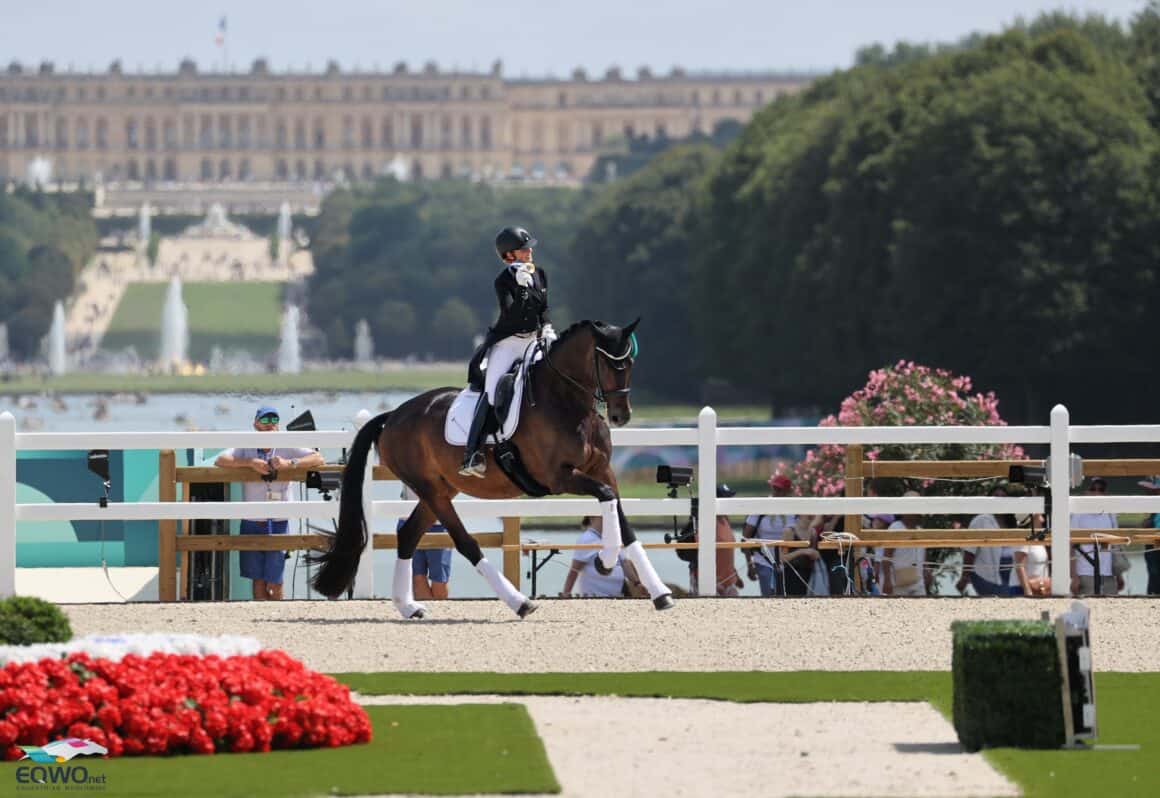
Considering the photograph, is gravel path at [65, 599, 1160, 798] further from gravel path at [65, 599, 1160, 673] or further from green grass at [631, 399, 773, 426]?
green grass at [631, 399, 773, 426]

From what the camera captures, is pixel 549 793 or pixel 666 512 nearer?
pixel 549 793

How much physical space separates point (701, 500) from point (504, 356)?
7.84ft

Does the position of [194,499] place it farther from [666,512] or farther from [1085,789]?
[1085,789]

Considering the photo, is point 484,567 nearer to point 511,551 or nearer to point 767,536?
point 511,551

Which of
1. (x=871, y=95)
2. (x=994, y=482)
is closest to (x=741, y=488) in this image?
(x=871, y=95)

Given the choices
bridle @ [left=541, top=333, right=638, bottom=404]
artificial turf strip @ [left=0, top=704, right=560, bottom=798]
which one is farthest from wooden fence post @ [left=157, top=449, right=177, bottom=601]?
artificial turf strip @ [left=0, top=704, right=560, bottom=798]

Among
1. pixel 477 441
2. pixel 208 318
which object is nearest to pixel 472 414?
pixel 477 441

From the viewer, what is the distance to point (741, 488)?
2227 inches

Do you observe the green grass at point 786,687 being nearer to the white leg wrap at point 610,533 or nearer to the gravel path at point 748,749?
the gravel path at point 748,749

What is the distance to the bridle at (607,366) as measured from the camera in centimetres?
1532

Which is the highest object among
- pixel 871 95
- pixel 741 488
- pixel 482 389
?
pixel 871 95

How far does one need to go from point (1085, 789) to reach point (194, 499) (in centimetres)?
964

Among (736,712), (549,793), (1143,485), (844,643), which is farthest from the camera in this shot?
(1143,485)

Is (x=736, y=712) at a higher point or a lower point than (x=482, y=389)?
lower
